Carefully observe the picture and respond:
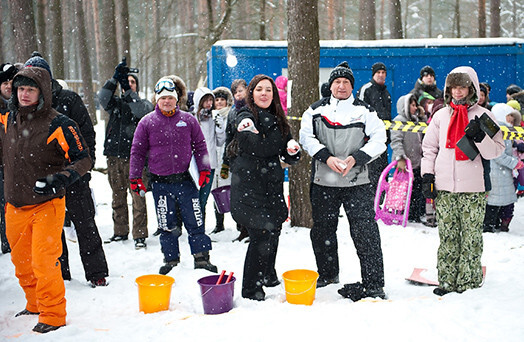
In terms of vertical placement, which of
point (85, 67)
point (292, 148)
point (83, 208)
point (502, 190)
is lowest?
point (502, 190)

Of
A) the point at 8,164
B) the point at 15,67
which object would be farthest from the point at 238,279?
the point at 15,67

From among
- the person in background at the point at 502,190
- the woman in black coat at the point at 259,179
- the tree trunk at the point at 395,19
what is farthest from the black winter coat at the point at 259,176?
the tree trunk at the point at 395,19

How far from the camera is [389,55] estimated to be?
10680mm

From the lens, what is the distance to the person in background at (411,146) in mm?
7500

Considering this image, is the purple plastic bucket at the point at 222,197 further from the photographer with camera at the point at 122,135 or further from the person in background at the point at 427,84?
the person in background at the point at 427,84

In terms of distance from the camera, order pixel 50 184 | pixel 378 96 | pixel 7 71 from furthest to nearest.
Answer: pixel 378 96
pixel 7 71
pixel 50 184

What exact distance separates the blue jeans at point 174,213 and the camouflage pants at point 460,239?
2.46 meters

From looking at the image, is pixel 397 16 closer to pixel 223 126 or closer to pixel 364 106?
pixel 223 126

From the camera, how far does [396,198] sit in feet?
24.2

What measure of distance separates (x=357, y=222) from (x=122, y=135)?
3435mm

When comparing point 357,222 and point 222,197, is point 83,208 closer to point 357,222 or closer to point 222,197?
point 222,197

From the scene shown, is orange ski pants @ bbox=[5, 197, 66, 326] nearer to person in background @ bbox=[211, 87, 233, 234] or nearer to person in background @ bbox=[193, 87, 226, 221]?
person in background @ bbox=[193, 87, 226, 221]

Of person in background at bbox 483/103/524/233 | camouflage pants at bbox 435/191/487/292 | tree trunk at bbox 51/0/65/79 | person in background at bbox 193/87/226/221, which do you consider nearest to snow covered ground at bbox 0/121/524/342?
camouflage pants at bbox 435/191/487/292

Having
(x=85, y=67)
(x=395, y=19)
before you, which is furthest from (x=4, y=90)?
(x=85, y=67)
